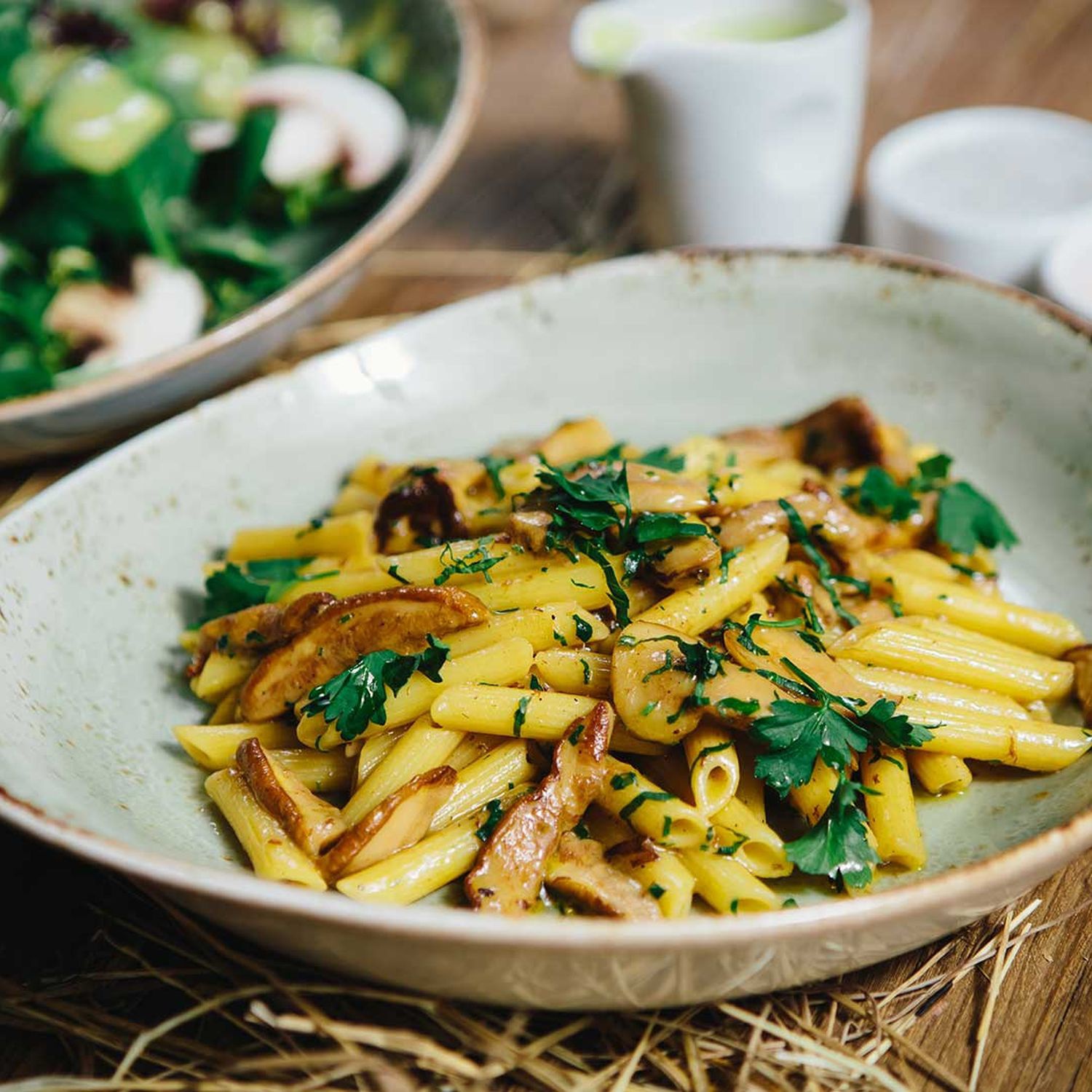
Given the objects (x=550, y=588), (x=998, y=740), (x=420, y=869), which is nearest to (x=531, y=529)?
(x=550, y=588)

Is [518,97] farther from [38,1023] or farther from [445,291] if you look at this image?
[38,1023]

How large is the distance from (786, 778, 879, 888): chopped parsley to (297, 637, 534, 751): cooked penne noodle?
52 cm

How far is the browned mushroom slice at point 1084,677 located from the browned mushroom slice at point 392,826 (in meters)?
1.14

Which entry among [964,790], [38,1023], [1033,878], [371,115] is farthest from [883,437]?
[371,115]

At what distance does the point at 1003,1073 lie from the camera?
1.73 m

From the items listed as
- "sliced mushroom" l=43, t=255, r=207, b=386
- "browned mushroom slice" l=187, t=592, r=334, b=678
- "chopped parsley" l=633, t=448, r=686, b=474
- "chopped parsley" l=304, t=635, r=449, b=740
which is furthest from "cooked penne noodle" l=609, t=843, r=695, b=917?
"sliced mushroom" l=43, t=255, r=207, b=386

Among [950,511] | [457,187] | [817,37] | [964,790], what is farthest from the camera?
[457,187]

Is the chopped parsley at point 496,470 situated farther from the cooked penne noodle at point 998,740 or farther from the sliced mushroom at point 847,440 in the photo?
the cooked penne noodle at point 998,740

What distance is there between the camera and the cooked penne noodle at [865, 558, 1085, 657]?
7.35 ft

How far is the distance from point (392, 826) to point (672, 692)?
1.58ft

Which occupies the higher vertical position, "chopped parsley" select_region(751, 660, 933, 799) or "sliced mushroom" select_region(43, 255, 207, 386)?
"chopped parsley" select_region(751, 660, 933, 799)

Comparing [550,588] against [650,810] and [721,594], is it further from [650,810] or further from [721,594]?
[650,810]

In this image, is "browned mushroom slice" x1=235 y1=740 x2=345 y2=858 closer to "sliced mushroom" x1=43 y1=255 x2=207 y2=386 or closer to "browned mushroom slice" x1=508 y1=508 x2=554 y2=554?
"browned mushroom slice" x1=508 y1=508 x2=554 y2=554

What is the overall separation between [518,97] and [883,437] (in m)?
2.88
